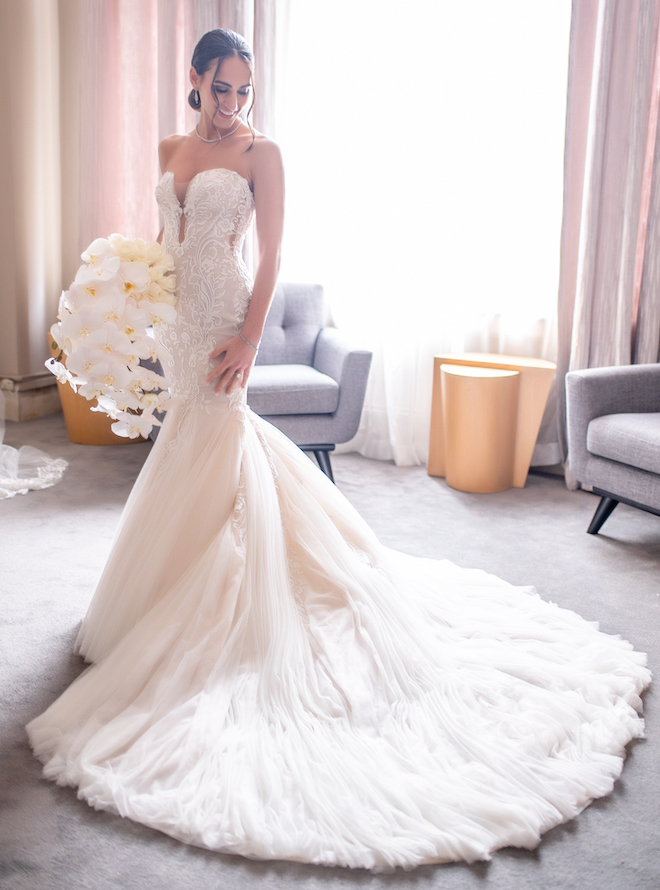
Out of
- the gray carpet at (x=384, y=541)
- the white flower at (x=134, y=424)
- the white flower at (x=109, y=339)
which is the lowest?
the gray carpet at (x=384, y=541)

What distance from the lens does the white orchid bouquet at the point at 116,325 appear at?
1955 millimetres

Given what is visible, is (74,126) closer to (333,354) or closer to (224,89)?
(333,354)

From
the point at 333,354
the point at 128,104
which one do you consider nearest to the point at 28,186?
the point at 128,104

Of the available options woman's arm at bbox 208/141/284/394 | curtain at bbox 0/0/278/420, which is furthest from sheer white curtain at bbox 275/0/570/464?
woman's arm at bbox 208/141/284/394

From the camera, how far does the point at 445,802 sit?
5.01ft

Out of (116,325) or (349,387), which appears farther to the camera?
(349,387)

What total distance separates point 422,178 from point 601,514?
211 cm

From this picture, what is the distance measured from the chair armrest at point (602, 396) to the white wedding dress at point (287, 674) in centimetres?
117

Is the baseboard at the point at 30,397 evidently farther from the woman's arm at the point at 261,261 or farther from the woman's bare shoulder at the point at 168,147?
the woman's arm at the point at 261,261

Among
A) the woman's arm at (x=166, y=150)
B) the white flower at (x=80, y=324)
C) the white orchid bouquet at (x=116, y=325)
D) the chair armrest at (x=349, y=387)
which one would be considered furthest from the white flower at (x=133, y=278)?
the chair armrest at (x=349, y=387)

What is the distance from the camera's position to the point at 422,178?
4320mm

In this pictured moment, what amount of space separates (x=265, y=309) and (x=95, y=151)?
3164 millimetres

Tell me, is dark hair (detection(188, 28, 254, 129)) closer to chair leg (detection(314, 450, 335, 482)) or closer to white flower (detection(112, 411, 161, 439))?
white flower (detection(112, 411, 161, 439))

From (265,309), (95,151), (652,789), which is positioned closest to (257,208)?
(265,309)
